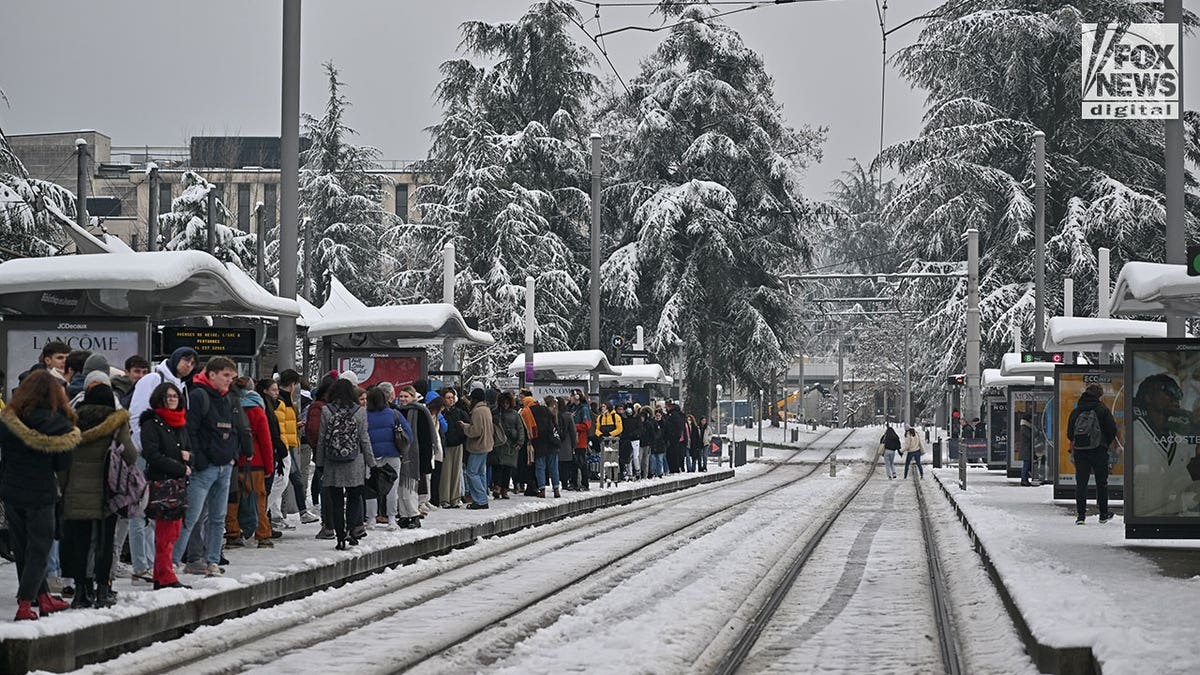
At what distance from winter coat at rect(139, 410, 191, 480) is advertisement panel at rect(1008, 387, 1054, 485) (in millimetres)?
21757

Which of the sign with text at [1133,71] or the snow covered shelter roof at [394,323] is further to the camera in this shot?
the snow covered shelter roof at [394,323]

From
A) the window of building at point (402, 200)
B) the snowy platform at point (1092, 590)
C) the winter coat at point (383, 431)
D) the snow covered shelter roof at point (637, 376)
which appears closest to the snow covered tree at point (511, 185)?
the snow covered shelter roof at point (637, 376)

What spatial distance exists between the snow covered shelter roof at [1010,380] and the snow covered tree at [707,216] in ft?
46.4

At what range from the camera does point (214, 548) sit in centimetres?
1410

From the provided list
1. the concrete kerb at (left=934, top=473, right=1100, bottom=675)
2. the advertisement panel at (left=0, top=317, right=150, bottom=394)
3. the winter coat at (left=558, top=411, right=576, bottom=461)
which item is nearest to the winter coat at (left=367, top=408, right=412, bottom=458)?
the advertisement panel at (left=0, top=317, right=150, bottom=394)

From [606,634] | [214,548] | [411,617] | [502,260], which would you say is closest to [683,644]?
[606,634]

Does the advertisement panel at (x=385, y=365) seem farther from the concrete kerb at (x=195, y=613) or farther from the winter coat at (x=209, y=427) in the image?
the winter coat at (x=209, y=427)

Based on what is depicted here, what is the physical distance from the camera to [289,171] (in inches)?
740

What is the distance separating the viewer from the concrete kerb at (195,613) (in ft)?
32.7

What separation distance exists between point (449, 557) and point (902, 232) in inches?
1531

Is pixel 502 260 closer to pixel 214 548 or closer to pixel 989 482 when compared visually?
pixel 989 482

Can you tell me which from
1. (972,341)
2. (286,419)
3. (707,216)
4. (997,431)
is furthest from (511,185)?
(286,419)

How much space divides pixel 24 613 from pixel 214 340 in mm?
7700

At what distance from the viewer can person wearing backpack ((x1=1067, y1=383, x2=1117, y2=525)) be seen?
2036cm
